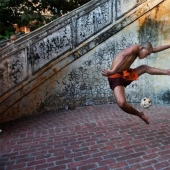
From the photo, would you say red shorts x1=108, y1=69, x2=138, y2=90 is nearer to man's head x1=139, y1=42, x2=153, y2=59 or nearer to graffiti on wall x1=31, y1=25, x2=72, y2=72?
man's head x1=139, y1=42, x2=153, y2=59

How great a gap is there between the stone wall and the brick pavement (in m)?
0.69

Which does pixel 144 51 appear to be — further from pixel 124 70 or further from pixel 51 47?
pixel 51 47

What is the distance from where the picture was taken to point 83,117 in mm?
6176

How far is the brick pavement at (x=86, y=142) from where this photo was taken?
363 cm

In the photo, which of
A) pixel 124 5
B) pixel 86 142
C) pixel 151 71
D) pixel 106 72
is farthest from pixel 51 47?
pixel 86 142

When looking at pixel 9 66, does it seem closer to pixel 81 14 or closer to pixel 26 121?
pixel 26 121

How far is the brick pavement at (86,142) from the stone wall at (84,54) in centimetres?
69

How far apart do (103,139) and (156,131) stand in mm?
1162

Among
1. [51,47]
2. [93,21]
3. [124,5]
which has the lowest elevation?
[51,47]

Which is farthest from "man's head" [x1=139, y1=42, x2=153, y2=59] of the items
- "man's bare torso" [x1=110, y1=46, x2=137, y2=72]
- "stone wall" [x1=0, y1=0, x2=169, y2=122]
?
"stone wall" [x1=0, y1=0, x2=169, y2=122]

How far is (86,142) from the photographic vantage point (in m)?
4.47

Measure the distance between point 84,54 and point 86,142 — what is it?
129 inches

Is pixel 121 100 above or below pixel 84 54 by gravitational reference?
below

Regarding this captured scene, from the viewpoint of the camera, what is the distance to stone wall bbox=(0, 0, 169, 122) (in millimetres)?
6277
